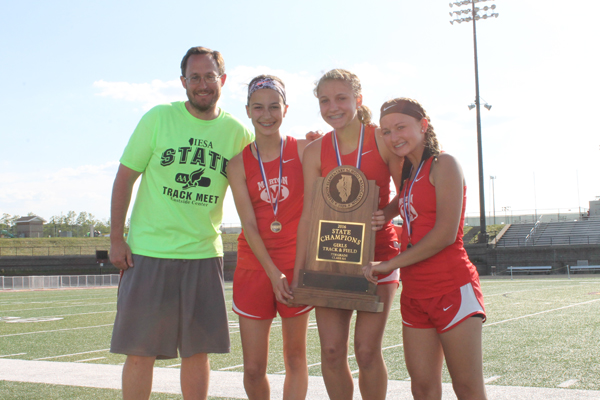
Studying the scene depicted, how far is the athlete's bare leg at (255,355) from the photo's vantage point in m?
3.30

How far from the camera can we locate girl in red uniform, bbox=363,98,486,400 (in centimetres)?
280

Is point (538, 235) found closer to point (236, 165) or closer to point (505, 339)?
point (505, 339)

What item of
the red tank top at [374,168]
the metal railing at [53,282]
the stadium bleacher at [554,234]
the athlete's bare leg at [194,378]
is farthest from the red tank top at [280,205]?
the stadium bleacher at [554,234]

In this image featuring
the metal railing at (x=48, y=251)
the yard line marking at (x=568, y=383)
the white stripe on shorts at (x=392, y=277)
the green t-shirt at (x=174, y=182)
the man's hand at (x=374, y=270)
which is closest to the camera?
the man's hand at (x=374, y=270)

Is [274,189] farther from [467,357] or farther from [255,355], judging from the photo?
[467,357]

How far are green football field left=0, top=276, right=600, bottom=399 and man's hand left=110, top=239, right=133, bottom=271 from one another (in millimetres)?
1729

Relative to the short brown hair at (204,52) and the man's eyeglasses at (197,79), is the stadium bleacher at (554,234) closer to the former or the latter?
the short brown hair at (204,52)

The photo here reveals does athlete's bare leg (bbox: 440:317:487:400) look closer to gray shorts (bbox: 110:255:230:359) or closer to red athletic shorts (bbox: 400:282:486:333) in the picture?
red athletic shorts (bbox: 400:282:486:333)

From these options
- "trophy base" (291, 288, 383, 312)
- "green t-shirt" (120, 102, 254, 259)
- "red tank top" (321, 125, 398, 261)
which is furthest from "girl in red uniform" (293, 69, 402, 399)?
"green t-shirt" (120, 102, 254, 259)

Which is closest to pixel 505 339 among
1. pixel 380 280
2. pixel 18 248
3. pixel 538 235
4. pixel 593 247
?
pixel 380 280

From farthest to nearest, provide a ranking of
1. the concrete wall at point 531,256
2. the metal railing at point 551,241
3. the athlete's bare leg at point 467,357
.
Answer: the metal railing at point 551,241, the concrete wall at point 531,256, the athlete's bare leg at point 467,357

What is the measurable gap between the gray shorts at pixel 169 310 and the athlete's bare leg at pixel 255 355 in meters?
0.19

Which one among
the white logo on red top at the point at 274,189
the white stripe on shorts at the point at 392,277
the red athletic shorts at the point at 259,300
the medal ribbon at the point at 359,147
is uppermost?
the medal ribbon at the point at 359,147

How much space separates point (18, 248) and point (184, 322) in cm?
4782
